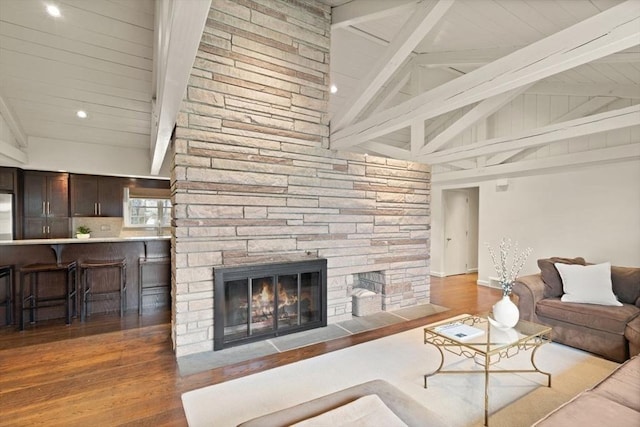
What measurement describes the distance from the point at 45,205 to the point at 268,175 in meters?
4.43

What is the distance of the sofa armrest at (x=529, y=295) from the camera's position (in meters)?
3.49

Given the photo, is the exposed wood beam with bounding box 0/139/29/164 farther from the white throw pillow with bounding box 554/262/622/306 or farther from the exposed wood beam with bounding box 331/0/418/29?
the white throw pillow with bounding box 554/262/622/306

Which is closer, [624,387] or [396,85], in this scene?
[624,387]

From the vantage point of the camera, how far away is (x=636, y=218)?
459cm

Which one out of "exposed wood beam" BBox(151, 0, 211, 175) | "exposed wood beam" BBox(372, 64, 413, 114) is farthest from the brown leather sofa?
"exposed wood beam" BBox(151, 0, 211, 175)

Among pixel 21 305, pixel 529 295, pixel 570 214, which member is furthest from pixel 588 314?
pixel 21 305

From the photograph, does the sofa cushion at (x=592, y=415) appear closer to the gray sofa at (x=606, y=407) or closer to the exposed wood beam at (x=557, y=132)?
the gray sofa at (x=606, y=407)

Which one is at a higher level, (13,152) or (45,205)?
(13,152)

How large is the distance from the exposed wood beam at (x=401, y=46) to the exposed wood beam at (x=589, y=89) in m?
3.33

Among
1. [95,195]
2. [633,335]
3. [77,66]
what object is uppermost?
[77,66]

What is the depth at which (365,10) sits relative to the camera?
3.46m

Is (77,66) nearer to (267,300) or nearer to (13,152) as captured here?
(13,152)

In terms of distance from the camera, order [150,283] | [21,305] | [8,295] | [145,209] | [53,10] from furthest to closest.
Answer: [145,209] → [150,283] → [8,295] → [21,305] → [53,10]

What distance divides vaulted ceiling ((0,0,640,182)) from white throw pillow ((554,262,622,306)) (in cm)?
148
